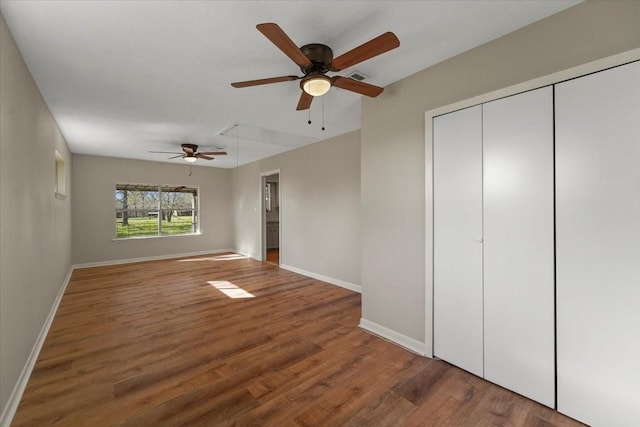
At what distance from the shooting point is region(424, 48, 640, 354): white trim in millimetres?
1527

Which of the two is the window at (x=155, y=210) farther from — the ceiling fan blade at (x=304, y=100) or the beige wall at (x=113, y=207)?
the ceiling fan blade at (x=304, y=100)

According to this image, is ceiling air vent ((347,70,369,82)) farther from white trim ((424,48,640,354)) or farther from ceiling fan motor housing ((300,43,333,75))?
white trim ((424,48,640,354))

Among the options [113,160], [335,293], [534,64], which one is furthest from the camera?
[113,160]

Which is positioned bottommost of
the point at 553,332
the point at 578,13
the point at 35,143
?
the point at 553,332

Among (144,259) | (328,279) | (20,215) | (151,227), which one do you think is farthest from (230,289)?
(151,227)

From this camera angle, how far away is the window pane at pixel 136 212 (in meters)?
6.52

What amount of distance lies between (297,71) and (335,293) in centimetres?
311

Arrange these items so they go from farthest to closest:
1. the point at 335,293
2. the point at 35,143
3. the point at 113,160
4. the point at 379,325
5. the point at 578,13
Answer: the point at 113,160 < the point at 335,293 < the point at 379,325 < the point at 35,143 < the point at 578,13

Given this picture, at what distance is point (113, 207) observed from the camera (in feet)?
20.7

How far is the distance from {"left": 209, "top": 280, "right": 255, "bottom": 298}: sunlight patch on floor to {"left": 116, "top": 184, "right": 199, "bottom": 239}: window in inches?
135

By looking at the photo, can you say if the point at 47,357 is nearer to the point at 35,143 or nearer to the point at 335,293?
the point at 35,143

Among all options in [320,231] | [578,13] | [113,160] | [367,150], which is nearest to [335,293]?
[320,231]

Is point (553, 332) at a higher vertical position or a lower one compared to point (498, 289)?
lower

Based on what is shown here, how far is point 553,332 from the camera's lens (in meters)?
1.72
